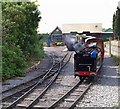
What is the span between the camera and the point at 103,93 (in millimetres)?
15227

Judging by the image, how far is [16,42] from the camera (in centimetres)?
2669

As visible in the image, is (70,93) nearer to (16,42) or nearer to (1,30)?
(1,30)

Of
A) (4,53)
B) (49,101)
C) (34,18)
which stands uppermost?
(34,18)

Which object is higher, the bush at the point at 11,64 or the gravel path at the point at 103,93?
the bush at the point at 11,64

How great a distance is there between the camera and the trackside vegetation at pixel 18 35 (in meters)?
22.2

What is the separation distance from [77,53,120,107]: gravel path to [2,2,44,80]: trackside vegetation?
5.05 meters

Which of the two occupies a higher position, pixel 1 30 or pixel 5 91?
pixel 1 30

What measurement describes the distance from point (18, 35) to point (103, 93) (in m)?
13.5

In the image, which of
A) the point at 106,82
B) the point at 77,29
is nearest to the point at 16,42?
the point at 106,82

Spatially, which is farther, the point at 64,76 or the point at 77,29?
the point at 77,29

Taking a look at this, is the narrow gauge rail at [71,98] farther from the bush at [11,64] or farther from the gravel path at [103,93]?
the bush at [11,64]

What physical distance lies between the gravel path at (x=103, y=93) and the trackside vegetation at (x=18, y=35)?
16.6 feet

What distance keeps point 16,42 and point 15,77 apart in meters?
6.20

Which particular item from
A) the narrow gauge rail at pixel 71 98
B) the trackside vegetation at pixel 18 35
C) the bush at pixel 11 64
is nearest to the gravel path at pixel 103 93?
the narrow gauge rail at pixel 71 98
